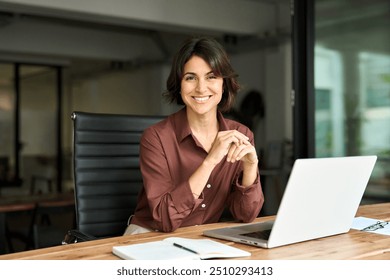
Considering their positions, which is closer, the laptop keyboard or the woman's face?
the laptop keyboard

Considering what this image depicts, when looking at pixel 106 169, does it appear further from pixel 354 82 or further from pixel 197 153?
pixel 354 82

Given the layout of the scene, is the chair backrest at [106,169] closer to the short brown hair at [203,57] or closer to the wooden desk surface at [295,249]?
the short brown hair at [203,57]

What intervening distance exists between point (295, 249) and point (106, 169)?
110 cm

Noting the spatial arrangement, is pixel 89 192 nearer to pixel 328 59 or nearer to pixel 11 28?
pixel 328 59

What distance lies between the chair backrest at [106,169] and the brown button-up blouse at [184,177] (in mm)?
279

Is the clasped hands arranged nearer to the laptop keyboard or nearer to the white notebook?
the laptop keyboard

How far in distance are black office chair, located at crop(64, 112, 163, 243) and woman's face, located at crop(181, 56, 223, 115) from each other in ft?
1.58

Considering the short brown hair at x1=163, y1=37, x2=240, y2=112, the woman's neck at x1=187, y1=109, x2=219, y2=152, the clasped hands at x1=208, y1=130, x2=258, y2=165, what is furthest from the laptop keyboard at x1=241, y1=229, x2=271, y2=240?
the short brown hair at x1=163, y1=37, x2=240, y2=112

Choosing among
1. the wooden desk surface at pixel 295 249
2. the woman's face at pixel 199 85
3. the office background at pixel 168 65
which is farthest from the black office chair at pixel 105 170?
the office background at pixel 168 65

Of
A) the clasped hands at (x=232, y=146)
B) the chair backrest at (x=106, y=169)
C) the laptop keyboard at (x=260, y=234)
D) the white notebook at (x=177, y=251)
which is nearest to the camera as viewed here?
the white notebook at (x=177, y=251)

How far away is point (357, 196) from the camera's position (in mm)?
1400

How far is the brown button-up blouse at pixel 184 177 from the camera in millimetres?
1670

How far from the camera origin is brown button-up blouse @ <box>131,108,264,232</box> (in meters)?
1.67

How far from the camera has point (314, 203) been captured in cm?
124
